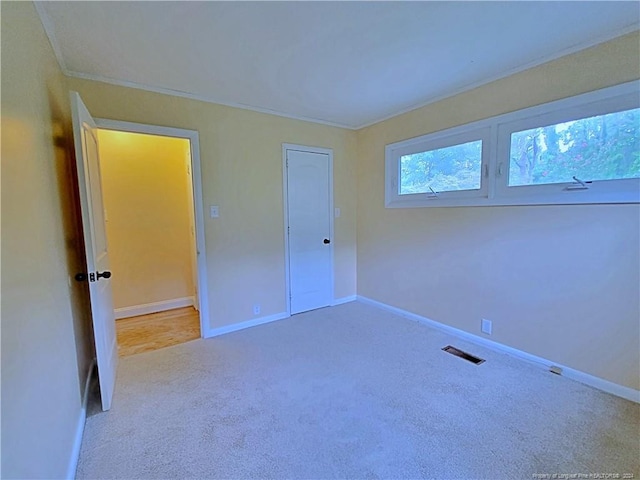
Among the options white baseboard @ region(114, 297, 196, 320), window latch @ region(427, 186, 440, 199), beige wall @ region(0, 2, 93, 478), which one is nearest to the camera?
beige wall @ region(0, 2, 93, 478)

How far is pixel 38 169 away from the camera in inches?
57.8

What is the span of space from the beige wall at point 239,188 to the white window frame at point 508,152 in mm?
1410

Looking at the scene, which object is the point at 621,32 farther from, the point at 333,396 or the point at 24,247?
the point at 24,247

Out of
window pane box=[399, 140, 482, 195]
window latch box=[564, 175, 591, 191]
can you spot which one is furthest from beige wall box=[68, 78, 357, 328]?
window latch box=[564, 175, 591, 191]

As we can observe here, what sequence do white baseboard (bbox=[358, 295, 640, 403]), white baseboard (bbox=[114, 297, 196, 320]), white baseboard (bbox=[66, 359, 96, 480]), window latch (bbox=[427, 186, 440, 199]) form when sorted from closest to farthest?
white baseboard (bbox=[66, 359, 96, 480]) → white baseboard (bbox=[358, 295, 640, 403]) → window latch (bbox=[427, 186, 440, 199]) → white baseboard (bbox=[114, 297, 196, 320])

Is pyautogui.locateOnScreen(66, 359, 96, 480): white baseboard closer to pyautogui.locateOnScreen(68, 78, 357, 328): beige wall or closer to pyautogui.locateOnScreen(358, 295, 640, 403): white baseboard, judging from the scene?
pyautogui.locateOnScreen(68, 78, 357, 328): beige wall

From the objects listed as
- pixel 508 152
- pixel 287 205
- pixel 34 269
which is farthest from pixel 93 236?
pixel 508 152

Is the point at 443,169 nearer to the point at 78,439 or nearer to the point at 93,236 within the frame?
the point at 93,236

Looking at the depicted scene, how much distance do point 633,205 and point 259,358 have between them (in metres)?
2.96

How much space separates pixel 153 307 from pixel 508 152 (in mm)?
4388

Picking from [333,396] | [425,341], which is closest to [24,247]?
[333,396]

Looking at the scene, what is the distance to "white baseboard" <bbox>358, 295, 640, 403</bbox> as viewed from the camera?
2.08 metres

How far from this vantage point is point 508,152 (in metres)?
2.56

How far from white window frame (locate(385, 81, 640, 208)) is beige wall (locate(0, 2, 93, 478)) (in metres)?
3.07
